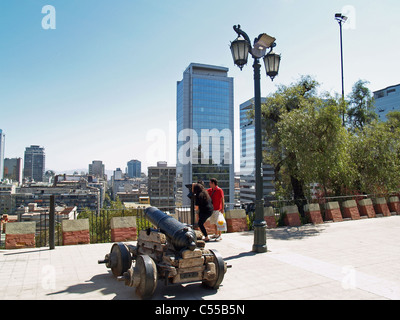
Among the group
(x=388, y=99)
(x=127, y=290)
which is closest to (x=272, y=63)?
(x=127, y=290)

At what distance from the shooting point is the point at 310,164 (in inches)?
491

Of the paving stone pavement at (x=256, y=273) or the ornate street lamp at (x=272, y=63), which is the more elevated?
the ornate street lamp at (x=272, y=63)

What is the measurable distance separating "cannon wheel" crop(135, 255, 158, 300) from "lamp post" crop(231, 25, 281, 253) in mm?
3916

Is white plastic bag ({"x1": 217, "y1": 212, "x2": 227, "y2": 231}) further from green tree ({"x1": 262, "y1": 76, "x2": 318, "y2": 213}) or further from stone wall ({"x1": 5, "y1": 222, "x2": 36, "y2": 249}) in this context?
green tree ({"x1": 262, "y1": 76, "x2": 318, "y2": 213})

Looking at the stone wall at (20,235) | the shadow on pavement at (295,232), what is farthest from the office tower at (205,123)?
the stone wall at (20,235)

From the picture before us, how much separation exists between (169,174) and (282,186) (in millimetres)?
152982

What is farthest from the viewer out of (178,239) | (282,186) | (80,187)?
(80,187)

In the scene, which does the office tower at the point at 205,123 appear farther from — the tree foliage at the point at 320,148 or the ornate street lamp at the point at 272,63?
the ornate street lamp at the point at 272,63

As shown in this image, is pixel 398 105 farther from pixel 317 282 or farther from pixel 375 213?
pixel 317 282

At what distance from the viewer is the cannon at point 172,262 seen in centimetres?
454

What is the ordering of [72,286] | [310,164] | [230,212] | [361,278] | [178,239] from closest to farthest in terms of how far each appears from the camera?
[178,239]
[72,286]
[361,278]
[230,212]
[310,164]

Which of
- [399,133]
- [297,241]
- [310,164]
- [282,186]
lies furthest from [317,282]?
[399,133]

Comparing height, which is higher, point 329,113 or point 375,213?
point 329,113

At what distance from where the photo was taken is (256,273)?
235 inches
